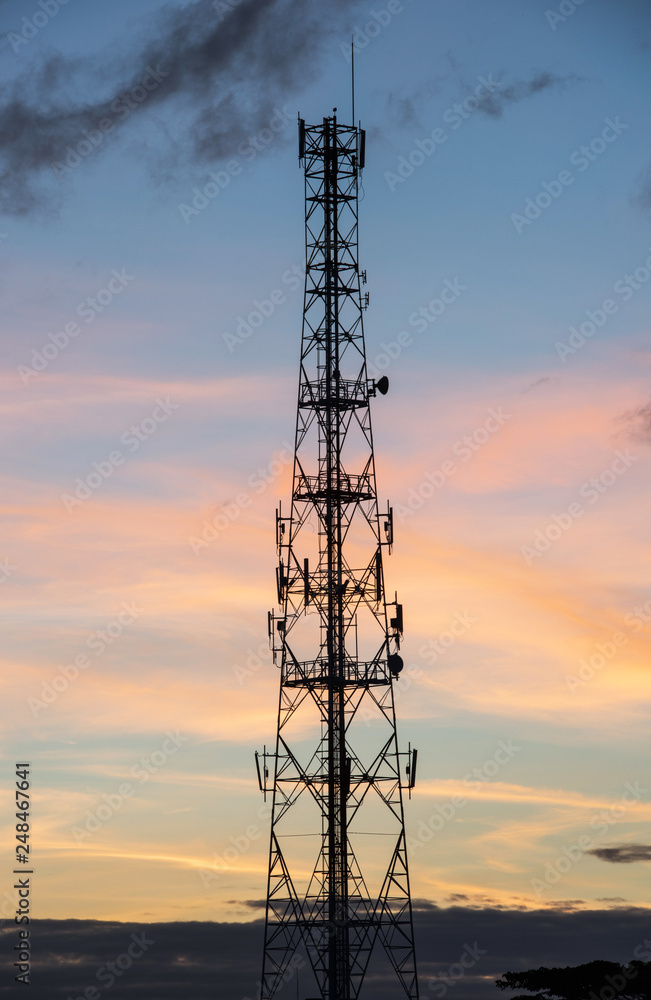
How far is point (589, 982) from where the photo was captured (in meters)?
77.2

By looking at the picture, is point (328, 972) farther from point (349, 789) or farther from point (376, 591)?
point (376, 591)

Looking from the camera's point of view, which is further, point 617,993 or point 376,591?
point 617,993

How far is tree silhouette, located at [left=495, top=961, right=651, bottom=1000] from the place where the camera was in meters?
75.3

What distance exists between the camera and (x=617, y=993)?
74.9 meters

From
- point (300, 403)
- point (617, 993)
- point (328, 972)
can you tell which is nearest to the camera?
point (328, 972)

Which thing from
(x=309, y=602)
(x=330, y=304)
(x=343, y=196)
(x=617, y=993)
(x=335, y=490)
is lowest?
(x=617, y=993)

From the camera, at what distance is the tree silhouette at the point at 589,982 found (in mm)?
75312

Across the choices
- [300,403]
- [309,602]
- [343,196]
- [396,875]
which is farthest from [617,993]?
[343,196]

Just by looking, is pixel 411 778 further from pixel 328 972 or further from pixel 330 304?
pixel 330 304

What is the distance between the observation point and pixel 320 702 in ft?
222

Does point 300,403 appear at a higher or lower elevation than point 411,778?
higher

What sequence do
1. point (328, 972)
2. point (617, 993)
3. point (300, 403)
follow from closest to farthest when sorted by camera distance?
point (328, 972) < point (300, 403) < point (617, 993)

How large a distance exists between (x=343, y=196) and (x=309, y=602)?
890 inches

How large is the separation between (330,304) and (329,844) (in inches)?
1124
